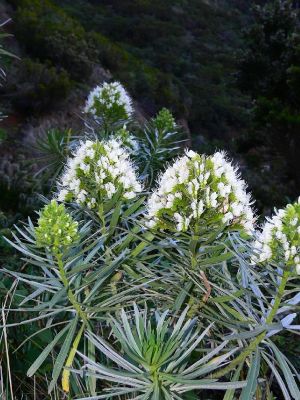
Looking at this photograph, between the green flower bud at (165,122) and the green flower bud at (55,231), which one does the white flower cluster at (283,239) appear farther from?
the green flower bud at (165,122)

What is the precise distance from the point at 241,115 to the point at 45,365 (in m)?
14.7

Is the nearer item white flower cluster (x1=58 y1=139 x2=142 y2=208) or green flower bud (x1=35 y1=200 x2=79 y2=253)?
green flower bud (x1=35 y1=200 x2=79 y2=253)

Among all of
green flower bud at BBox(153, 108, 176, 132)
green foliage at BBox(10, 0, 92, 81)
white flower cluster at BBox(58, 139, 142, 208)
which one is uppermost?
green foliage at BBox(10, 0, 92, 81)

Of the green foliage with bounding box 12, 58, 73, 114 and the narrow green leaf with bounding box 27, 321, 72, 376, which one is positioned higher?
the green foliage with bounding box 12, 58, 73, 114

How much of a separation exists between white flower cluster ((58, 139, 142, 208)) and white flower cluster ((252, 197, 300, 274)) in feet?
1.81

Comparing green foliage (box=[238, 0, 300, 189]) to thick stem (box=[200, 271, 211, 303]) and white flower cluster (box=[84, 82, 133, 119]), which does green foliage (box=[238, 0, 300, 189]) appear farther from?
thick stem (box=[200, 271, 211, 303])

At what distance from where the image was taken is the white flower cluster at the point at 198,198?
1562mm

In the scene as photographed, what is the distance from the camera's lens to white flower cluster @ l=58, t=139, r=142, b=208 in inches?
71.7

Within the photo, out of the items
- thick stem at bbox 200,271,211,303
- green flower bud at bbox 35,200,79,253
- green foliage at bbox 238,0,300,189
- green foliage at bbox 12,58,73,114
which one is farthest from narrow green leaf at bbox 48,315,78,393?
green foliage at bbox 238,0,300,189

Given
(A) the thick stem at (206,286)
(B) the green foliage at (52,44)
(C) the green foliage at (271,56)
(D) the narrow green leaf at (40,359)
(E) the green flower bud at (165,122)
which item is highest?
(C) the green foliage at (271,56)

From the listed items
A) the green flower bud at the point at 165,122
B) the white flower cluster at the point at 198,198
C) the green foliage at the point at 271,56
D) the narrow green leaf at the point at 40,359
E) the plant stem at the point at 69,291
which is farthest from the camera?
the green foliage at the point at 271,56

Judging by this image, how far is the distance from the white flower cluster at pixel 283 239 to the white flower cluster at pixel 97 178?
552mm

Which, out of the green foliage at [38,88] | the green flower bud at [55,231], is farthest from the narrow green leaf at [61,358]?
the green foliage at [38,88]

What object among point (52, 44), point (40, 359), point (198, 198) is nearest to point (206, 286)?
point (198, 198)
